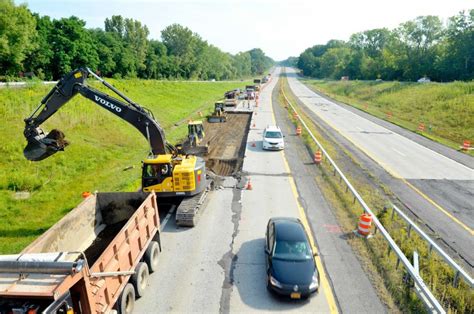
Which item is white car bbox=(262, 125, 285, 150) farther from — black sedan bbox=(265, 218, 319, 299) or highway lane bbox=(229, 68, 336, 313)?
black sedan bbox=(265, 218, 319, 299)

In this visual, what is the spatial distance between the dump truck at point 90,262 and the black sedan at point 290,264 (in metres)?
4.00

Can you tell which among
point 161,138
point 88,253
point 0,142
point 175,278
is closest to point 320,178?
point 161,138

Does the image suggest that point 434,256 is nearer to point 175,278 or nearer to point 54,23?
point 175,278

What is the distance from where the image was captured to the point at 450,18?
67.7m

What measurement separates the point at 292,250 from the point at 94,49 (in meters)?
64.6

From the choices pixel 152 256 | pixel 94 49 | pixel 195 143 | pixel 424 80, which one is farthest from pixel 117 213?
pixel 424 80

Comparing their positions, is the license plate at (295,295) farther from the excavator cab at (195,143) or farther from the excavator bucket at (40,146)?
the excavator cab at (195,143)

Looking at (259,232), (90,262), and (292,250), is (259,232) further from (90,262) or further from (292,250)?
(90,262)

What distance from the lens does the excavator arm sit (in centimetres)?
1273

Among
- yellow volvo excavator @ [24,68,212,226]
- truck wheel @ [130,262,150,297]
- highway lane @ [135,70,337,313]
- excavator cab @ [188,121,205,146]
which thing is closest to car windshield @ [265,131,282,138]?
excavator cab @ [188,121,205,146]

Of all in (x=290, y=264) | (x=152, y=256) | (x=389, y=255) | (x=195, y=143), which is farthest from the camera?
(x=195, y=143)

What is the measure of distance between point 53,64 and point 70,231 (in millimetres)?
54193

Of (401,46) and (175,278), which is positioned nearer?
(175,278)

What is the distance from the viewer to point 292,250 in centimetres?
1040
